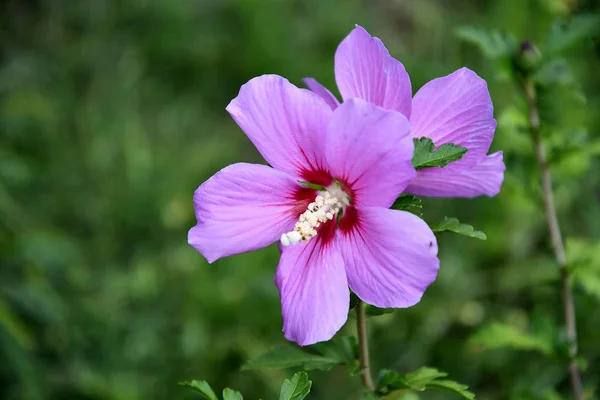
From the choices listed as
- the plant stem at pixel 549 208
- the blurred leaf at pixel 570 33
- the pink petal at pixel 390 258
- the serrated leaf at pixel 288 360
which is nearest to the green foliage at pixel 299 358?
the serrated leaf at pixel 288 360

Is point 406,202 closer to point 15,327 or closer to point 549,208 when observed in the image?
point 549,208

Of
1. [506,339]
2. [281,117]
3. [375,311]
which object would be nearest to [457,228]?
[375,311]

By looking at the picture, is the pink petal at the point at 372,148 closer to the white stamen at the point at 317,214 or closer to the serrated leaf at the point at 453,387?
the white stamen at the point at 317,214

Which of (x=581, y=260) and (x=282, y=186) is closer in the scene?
(x=282, y=186)

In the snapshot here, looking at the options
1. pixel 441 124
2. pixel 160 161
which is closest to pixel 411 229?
pixel 441 124

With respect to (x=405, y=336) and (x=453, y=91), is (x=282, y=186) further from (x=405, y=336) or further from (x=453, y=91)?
(x=405, y=336)

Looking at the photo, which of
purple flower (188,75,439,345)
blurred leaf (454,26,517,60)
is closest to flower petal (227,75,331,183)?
purple flower (188,75,439,345)

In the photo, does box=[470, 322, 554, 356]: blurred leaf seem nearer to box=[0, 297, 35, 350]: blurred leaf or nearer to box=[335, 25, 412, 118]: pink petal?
box=[335, 25, 412, 118]: pink petal
